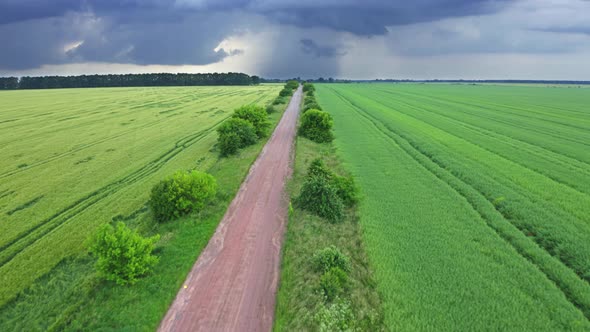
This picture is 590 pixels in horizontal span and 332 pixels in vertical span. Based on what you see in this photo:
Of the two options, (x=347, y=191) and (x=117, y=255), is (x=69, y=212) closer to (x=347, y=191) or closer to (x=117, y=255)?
(x=117, y=255)

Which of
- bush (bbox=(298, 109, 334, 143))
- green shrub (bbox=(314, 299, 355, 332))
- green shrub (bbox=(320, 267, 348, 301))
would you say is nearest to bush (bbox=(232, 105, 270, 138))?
bush (bbox=(298, 109, 334, 143))

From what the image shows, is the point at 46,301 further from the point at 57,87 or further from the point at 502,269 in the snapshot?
the point at 57,87

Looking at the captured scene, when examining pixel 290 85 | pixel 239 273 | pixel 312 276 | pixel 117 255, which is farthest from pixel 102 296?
pixel 290 85

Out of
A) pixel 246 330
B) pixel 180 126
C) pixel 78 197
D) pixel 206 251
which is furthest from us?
pixel 180 126

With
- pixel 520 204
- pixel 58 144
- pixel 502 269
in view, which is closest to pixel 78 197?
pixel 58 144

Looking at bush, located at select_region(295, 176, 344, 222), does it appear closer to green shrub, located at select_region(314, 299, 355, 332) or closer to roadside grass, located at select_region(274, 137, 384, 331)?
roadside grass, located at select_region(274, 137, 384, 331)

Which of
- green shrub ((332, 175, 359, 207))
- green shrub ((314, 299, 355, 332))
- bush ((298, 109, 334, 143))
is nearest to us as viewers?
green shrub ((314, 299, 355, 332))

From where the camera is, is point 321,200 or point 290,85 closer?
point 321,200
